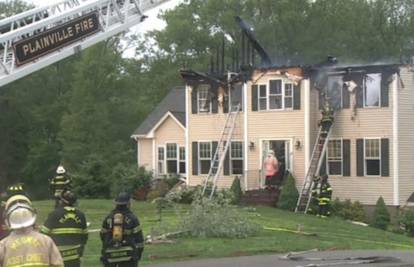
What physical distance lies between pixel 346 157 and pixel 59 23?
49.9ft

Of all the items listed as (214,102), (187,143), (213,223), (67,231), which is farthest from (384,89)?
(67,231)

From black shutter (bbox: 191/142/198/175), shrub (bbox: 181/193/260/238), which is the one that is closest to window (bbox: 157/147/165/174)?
black shutter (bbox: 191/142/198/175)

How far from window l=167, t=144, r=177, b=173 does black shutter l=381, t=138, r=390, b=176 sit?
34.9 feet

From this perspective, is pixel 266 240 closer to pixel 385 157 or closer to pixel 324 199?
pixel 324 199

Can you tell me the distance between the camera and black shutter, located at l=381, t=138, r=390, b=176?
97.7ft

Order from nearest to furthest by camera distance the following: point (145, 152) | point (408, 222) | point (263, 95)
Answer: point (408, 222), point (263, 95), point (145, 152)

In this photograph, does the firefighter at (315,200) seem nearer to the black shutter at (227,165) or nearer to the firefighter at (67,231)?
the black shutter at (227,165)

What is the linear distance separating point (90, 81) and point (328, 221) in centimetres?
2870

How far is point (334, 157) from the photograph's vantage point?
30.9 metres

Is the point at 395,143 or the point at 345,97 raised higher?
the point at 345,97

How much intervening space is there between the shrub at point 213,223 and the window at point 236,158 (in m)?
13.9

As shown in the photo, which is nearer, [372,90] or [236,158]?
[372,90]

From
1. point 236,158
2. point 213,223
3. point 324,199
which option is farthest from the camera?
point 236,158

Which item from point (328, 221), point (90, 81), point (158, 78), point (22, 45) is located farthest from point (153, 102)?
point (22, 45)
